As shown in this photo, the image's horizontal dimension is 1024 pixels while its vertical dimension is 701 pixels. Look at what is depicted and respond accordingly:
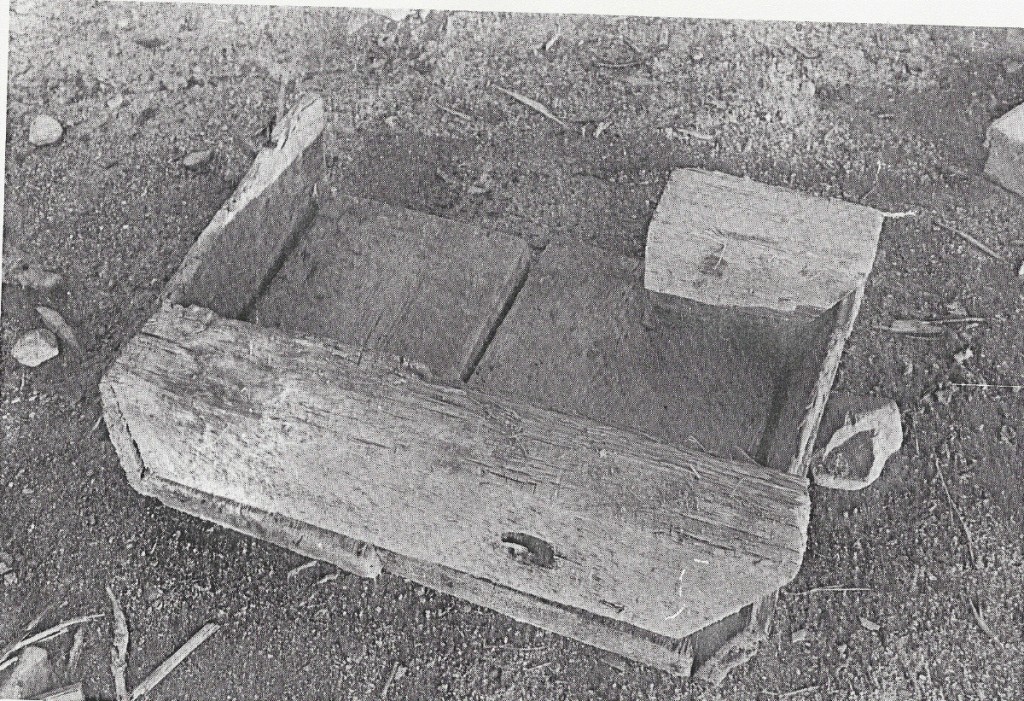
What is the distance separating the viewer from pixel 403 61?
3.37 m

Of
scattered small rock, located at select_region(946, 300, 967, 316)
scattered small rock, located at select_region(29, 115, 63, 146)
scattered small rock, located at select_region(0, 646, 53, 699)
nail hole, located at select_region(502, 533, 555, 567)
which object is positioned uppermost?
scattered small rock, located at select_region(29, 115, 63, 146)

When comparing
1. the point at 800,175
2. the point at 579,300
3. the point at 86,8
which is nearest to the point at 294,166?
the point at 579,300

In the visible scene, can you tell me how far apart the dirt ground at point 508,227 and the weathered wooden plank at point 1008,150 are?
4 cm

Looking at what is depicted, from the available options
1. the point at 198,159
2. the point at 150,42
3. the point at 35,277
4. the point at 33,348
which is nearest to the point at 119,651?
the point at 33,348

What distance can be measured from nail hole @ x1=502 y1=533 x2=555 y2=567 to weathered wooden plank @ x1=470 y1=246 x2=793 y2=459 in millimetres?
432

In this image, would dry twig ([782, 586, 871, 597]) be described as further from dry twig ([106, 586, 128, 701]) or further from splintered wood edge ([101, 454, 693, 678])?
dry twig ([106, 586, 128, 701])

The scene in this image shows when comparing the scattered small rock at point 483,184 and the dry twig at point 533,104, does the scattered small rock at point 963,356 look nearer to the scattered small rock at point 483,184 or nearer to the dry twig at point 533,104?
the dry twig at point 533,104

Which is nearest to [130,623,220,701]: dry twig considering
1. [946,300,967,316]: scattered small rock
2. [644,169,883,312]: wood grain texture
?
[644,169,883,312]: wood grain texture

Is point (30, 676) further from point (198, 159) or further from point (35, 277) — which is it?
point (198, 159)

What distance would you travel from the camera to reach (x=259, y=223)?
249cm

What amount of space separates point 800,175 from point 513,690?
196 centimetres

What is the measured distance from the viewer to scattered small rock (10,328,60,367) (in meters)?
2.98

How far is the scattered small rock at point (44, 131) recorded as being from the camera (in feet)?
10.4

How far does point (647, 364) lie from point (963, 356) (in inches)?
46.8
